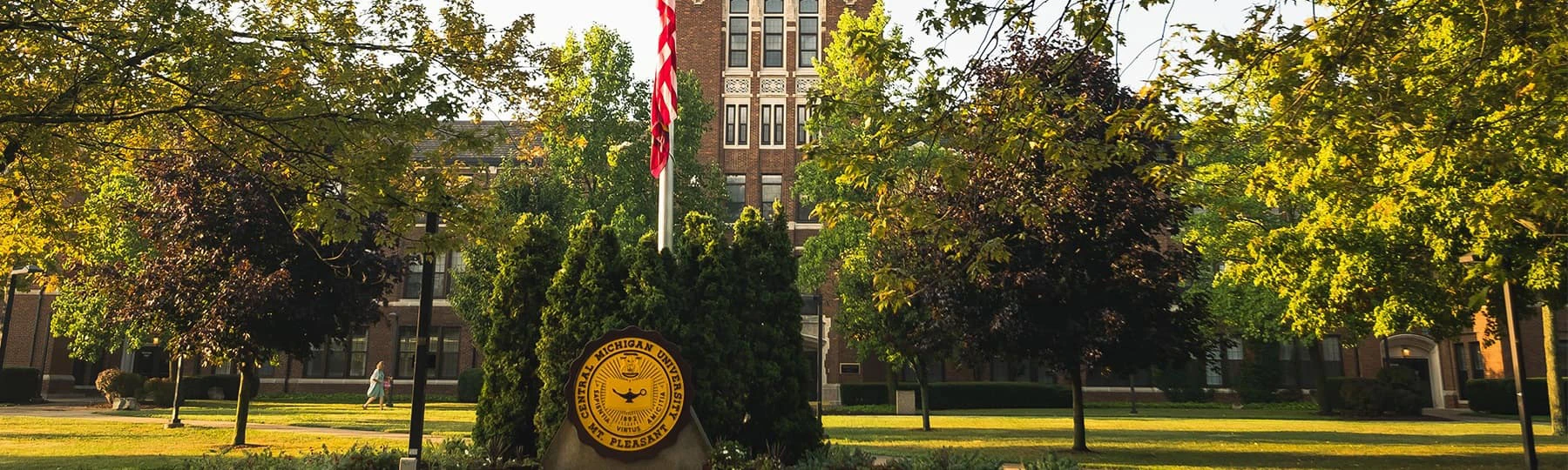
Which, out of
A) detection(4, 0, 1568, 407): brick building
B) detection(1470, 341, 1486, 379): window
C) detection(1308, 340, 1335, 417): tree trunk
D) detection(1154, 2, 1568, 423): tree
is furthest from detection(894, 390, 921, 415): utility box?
detection(1470, 341, 1486, 379): window

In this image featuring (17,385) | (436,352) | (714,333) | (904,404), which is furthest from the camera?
(436,352)

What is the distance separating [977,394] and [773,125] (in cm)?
1403

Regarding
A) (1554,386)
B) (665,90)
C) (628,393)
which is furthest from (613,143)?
(1554,386)

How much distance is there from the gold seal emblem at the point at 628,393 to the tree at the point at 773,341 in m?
1.91

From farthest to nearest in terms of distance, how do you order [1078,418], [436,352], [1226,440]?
[436,352], [1226,440], [1078,418]

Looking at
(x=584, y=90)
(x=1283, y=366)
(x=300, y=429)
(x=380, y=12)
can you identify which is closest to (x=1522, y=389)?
(x=380, y=12)

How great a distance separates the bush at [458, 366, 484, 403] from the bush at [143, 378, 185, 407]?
34.3 ft

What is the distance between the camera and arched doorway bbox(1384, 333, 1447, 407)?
4284 cm

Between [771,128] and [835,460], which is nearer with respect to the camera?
[835,460]

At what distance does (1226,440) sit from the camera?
19.3m

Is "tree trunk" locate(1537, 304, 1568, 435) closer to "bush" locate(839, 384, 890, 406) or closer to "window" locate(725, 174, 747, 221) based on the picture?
"bush" locate(839, 384, 890, 406)

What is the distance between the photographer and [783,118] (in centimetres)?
4478

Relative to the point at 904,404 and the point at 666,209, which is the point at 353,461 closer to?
the point at 666,209

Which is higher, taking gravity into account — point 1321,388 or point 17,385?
point 1321,388
